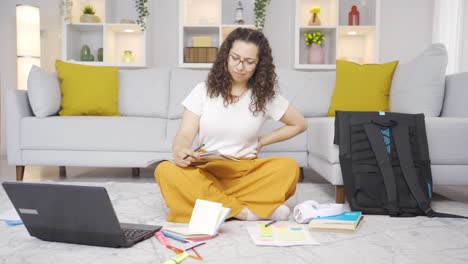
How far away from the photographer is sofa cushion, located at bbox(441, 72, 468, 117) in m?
2.79

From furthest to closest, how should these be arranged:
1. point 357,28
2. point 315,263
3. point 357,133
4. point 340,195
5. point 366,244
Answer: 1. point 357,28
2. point 340,195
3. point 357,133
4. point 366,244
5. point 315,263

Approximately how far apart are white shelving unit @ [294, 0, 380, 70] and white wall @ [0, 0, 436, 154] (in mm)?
198

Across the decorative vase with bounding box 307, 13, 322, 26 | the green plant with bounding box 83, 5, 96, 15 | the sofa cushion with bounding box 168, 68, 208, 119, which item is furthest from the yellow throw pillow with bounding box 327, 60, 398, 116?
the green plant with bounding box 83, 5, 96, 15

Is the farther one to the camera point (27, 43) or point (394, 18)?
point (394, 18)

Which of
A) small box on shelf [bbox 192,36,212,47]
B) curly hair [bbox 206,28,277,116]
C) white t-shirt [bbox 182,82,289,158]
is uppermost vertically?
small box on shelf [bbox 192,36,212,47]

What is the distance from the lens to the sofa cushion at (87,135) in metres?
3.29

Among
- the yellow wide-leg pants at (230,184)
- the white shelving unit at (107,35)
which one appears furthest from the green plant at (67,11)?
the yellow wide-leg pants at (230,184)

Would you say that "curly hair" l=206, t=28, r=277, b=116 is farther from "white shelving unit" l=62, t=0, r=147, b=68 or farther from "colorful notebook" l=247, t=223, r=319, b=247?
"white shelving unit" l=62, t=0, r=147, b=68

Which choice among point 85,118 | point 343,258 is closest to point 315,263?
point 343,258

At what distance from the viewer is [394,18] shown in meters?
5.28

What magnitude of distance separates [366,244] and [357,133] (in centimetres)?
70

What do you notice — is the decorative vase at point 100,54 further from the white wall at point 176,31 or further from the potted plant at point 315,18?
the potted plant at point 315,18

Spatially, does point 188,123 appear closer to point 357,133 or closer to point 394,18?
point 357,133

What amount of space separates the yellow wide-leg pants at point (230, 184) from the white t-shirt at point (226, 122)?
7cm
